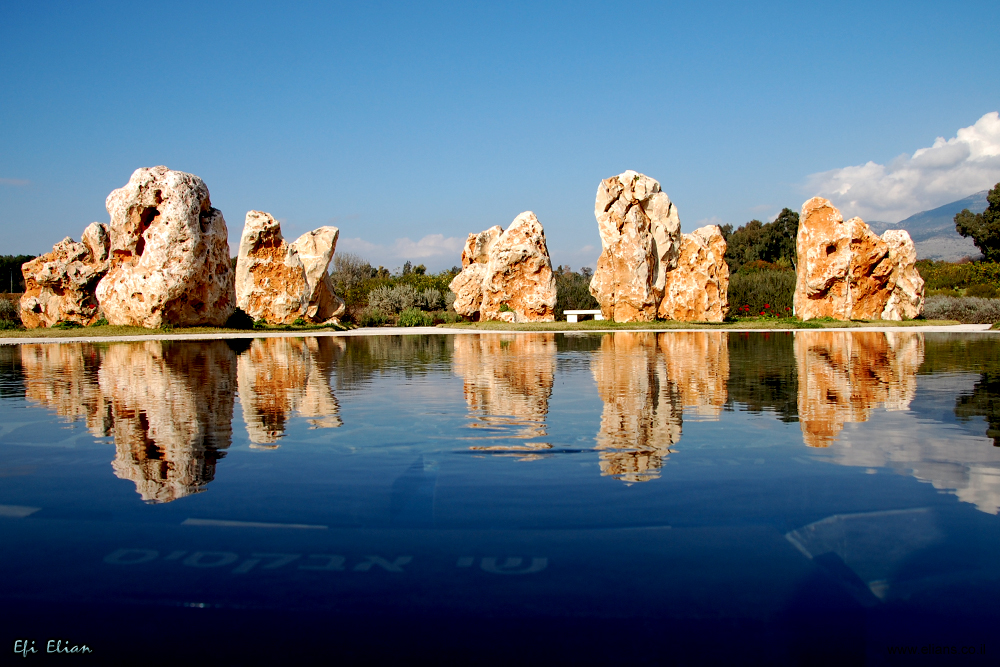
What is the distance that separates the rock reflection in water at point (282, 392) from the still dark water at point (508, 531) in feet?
0.29

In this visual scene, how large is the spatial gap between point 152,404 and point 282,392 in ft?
4.86

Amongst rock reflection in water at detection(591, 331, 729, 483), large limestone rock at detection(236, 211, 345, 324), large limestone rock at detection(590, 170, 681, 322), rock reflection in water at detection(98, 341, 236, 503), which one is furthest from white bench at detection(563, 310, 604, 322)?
rock reflection in water at detection(98, 341, 236, 503)

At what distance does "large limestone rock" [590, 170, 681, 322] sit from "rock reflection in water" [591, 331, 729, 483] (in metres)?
14.4

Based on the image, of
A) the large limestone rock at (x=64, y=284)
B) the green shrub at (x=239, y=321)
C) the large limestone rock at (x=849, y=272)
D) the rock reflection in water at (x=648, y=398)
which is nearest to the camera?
the rock reflection in water at (x=648, y=398)

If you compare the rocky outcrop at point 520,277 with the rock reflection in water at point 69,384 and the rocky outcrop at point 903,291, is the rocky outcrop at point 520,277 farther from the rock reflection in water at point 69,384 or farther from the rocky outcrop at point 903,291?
the rock reflection in water at point 69,384

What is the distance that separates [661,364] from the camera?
11.8m

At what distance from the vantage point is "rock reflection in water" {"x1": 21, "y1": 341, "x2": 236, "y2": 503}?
453 centimetres

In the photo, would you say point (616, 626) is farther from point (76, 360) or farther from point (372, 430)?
point (76, 360)

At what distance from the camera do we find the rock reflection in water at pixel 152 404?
14.9ft

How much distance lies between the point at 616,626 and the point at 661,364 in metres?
9.70

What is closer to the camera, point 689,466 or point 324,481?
Answer: point 324,481

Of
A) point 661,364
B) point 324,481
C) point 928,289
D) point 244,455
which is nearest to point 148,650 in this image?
point 324,481

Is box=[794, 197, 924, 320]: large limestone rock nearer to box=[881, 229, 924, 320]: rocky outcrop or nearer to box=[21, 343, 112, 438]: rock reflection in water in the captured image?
box=[881, 229, 924, 320]: rocky outcrop

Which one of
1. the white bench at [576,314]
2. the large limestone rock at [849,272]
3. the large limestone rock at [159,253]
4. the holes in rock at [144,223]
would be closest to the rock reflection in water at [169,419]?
the large limestone rock at [159,253]
